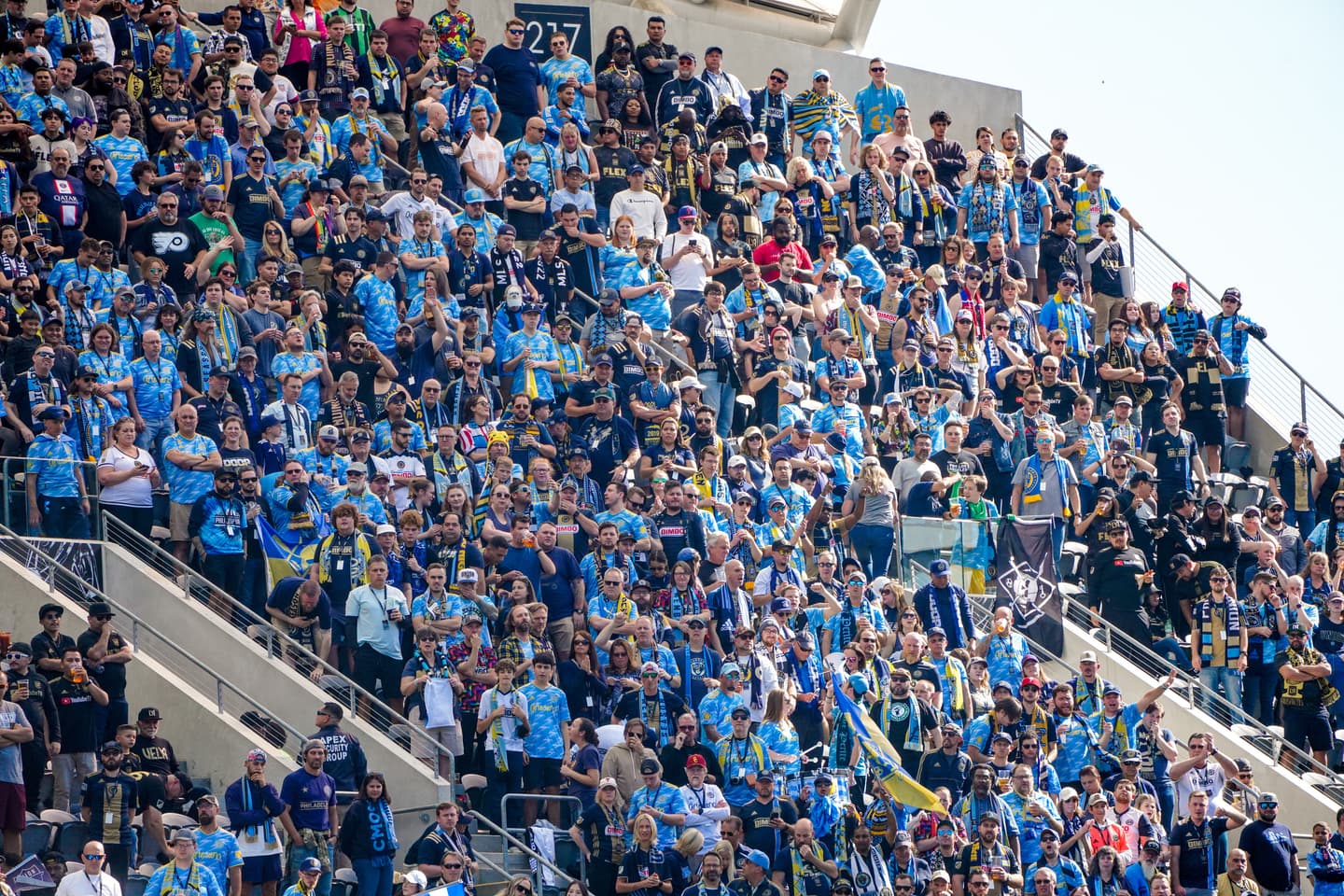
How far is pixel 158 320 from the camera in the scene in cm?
2006

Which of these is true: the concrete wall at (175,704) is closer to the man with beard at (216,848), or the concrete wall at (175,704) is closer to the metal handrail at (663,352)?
the man with beard at (216,848)

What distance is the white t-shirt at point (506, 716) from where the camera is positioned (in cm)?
1841

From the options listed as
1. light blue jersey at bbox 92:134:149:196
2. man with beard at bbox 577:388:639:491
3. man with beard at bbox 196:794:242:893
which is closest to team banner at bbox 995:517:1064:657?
man with beard at bbox 577:388:639:491

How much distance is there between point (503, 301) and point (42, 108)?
430 centimetres

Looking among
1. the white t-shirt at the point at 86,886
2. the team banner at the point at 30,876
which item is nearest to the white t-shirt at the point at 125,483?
the team banner at the point at 30,876

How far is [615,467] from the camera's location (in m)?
21.2

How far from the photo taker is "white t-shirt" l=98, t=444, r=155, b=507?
61.8 ft

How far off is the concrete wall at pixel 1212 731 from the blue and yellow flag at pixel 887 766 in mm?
3391

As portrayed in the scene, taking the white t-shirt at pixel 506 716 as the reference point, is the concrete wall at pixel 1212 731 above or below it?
above

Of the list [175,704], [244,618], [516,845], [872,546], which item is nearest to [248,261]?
[244,618]

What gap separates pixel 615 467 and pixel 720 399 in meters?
2.05

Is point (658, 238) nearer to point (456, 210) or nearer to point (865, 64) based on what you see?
point (456, 210)

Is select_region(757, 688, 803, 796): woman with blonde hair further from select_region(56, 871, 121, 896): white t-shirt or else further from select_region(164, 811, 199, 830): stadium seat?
select_region(56, 871, 121, 896): white t-shirt

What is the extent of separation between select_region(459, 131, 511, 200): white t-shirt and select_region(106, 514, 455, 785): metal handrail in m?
6.52
